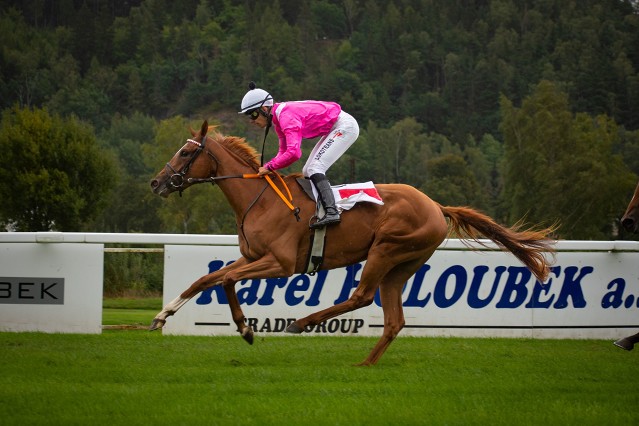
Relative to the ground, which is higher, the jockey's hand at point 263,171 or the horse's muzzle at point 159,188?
the jockey's hand at point 263,171

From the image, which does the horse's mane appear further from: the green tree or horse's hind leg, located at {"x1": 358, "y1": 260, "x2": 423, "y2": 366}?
the green tree

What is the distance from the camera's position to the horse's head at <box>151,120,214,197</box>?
8.68 metres

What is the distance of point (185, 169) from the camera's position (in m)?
8.78

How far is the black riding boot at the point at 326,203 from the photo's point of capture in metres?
8.39

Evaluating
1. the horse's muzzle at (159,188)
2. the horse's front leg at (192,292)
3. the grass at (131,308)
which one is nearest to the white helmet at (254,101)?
the horse's muzzle at (159,188)

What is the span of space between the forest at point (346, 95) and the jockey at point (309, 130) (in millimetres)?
42846

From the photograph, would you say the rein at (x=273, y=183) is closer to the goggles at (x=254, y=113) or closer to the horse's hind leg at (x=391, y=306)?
the goggles at (x=254, y=113)

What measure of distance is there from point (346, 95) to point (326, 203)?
101m

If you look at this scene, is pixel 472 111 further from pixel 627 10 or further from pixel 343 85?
pixel 627 10

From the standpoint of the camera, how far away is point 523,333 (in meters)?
10.9

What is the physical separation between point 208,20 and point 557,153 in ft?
271

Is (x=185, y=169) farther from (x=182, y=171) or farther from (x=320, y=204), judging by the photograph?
(x=320, y=204)

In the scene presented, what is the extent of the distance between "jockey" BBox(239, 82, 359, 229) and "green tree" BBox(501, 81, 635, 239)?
4760 cm

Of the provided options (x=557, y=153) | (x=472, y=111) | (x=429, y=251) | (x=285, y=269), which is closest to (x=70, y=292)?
(x=285, y=269)
